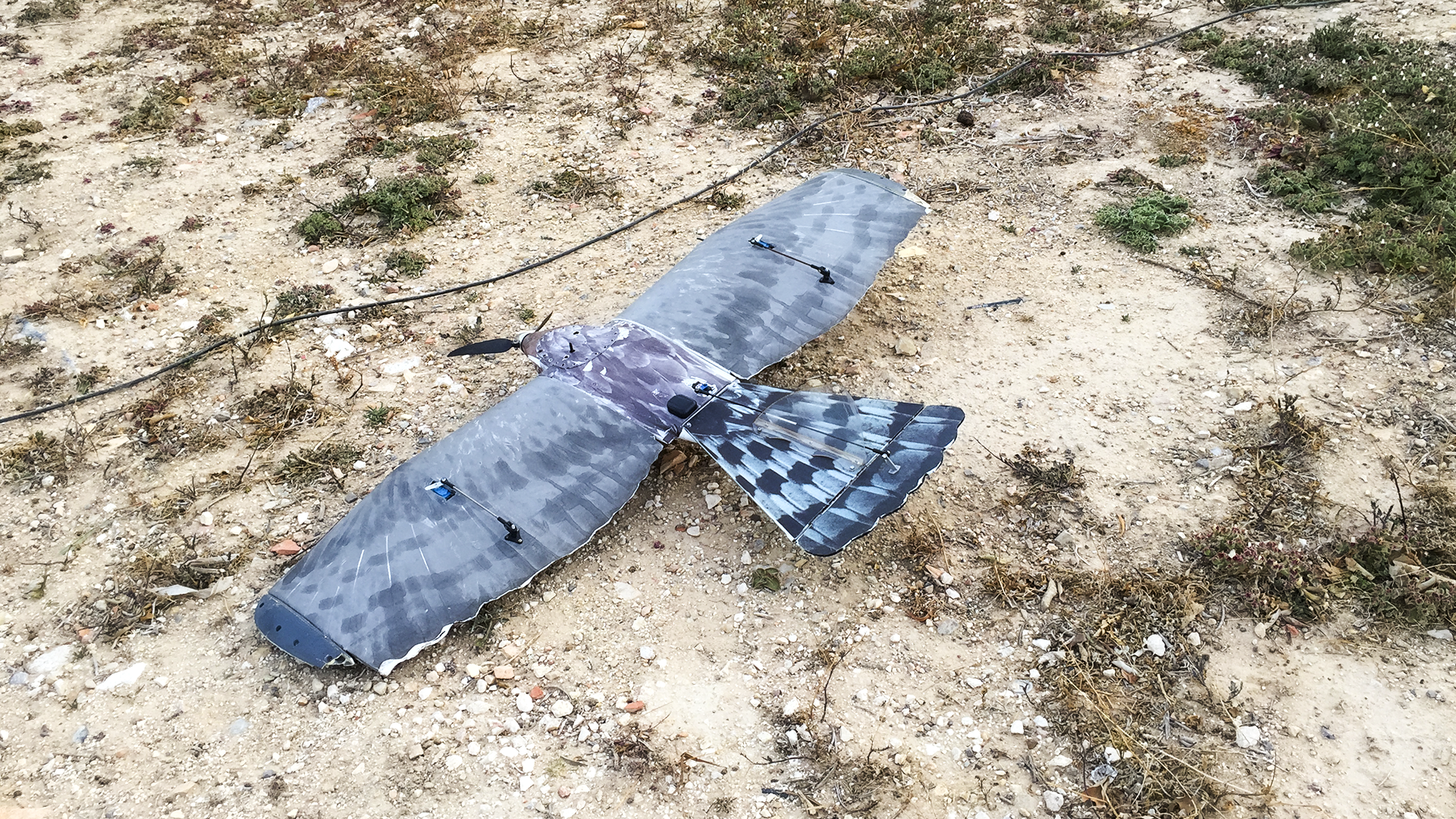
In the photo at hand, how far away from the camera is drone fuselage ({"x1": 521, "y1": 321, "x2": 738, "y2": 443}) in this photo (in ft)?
15.8

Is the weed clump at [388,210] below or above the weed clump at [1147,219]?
above

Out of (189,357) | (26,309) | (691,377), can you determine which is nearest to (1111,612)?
(691,377)

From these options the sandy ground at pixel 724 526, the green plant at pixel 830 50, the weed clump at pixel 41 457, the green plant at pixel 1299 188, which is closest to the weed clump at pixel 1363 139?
the green plant at pixel 1299 188

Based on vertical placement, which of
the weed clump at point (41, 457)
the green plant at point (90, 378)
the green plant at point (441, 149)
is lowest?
the weed clump at point (41, 457)

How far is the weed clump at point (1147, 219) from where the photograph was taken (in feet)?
21.7

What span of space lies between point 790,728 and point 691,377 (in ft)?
6.33

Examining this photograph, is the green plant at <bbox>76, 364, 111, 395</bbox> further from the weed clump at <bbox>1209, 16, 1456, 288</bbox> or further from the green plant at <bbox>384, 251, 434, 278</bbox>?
the weed clump at <bbox>1209, 16, 1456, 288</bbox>

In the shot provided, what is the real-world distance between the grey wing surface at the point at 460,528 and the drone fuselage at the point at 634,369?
0.29 feet

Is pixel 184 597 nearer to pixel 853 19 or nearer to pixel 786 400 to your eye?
pixel 786 400

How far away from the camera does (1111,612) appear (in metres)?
4.22

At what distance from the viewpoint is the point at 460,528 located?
170 inches

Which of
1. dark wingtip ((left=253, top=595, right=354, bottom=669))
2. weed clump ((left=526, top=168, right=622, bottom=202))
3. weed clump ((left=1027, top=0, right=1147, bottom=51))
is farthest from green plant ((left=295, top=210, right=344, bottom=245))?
weed clump ((left=1027, top=0, right=1147, bottom=51))

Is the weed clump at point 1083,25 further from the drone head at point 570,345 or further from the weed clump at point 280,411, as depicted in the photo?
the weed clump at point 280,411

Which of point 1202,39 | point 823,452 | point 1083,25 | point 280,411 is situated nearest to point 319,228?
point 280,411
